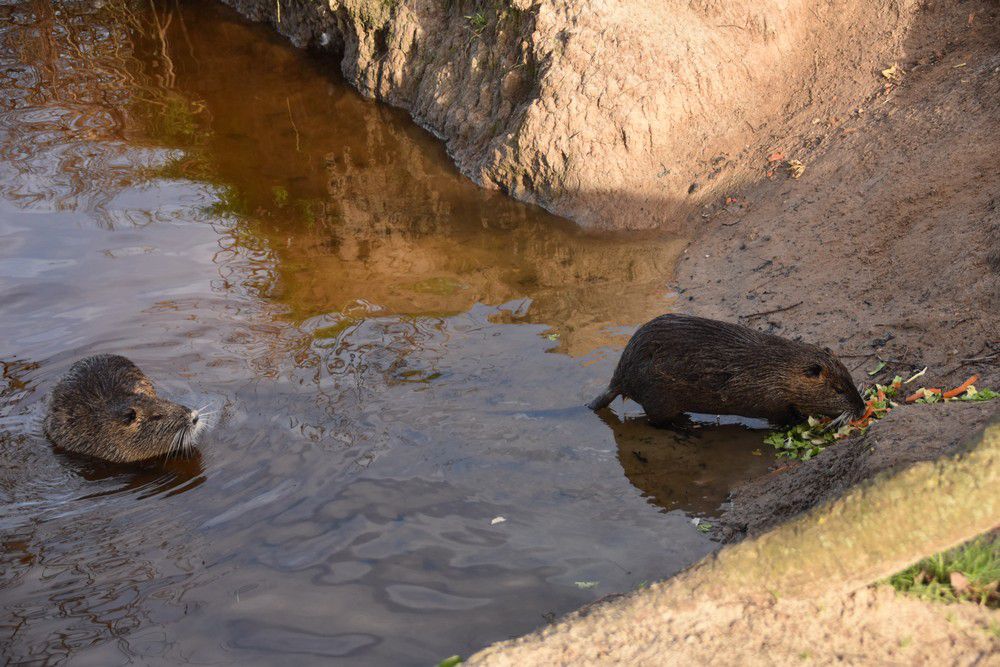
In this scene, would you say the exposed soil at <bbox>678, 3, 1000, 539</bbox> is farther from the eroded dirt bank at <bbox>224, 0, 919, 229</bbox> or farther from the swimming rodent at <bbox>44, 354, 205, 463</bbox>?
the swimming rodent at <bbox>44, 354, 205, 463</bbox>

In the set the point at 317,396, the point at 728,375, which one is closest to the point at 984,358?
the point at 728,375

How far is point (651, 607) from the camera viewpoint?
3348 mm

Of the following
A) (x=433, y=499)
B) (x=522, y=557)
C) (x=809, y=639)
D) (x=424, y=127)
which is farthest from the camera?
(x=424, y=127)

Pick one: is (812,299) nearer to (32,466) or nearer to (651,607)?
(651,607)

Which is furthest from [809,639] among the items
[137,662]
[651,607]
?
[137,662]

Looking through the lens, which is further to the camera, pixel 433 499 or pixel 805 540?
pixel 433 499

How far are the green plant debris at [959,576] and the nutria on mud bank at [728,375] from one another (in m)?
2.02

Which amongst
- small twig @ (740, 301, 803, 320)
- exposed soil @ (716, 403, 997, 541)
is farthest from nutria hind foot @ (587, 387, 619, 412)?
small twig @ (740, 301, 803, 320)

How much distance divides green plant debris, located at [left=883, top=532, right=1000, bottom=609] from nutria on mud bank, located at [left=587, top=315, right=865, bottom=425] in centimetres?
202

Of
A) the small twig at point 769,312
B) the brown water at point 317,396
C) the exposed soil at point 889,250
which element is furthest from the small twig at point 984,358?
the small twig at point 769,312

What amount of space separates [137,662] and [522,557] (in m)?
1.90

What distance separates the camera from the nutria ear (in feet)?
17.3

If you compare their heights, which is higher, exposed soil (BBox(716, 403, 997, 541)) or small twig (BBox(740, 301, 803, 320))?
small twig (BBox(740, 301, 803, 320))

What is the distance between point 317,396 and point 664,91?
509cm
